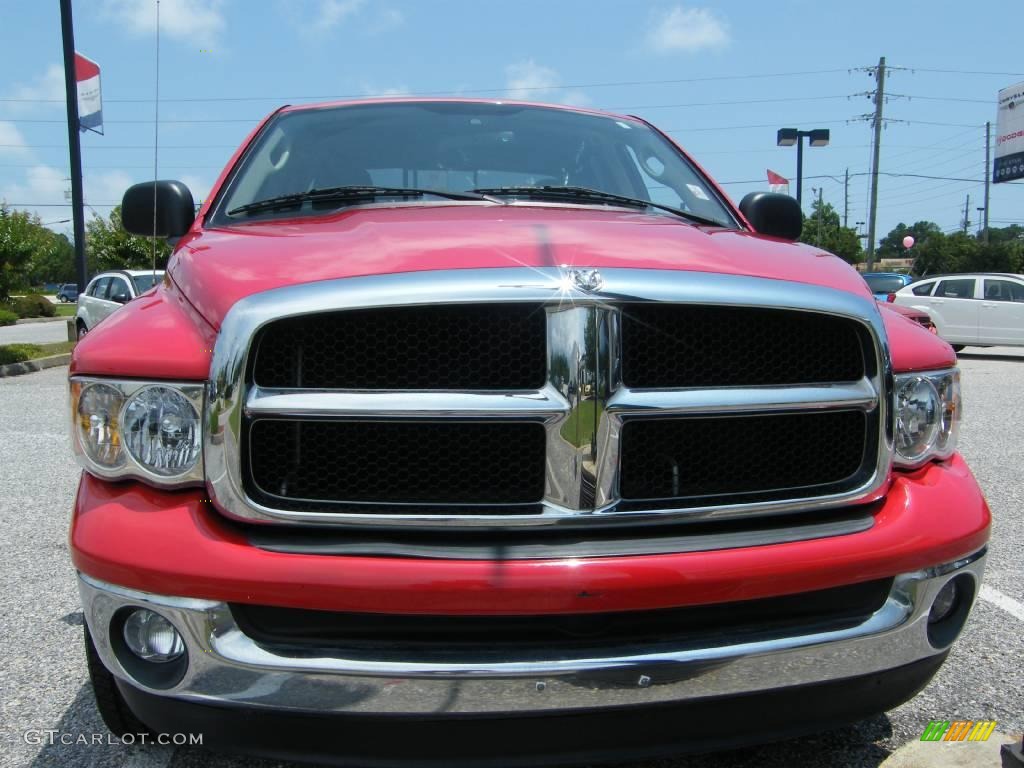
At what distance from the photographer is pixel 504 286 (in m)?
1.73

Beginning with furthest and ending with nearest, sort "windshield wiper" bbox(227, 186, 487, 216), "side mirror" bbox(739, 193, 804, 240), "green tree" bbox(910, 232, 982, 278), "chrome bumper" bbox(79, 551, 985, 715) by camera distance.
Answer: "green tree" bbox(910, 232, 982, 278), "side mirror" bbox(739, 193, 804, 240), "windshield wiper" bbox(227, 186, 487, 216), "chrome bumper" bbox(79, 551, 985, 715)

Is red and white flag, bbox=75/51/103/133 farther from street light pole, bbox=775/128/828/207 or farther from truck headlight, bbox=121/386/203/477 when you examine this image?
street light pole, bbox=775/128/828/207

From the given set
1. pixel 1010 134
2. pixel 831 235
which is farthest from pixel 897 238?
pixel 1010 134

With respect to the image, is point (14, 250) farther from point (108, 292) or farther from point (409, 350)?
point (409, 350)

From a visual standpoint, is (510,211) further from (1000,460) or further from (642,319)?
(1000,460)

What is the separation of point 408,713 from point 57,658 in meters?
1.90

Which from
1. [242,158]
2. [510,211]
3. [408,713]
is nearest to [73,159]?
[242,158]

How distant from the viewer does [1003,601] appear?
3.60m

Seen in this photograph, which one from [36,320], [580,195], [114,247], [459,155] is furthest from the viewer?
[114,247]

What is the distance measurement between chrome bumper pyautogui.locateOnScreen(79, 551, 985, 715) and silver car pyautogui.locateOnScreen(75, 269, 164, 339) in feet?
46.5

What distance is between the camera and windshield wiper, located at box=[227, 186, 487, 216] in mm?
2795

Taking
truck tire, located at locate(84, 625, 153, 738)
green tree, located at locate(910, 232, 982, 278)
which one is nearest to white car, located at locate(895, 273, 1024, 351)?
truck tire, located at locate(84, 625, 153, 738)

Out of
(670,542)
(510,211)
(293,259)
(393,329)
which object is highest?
(510,211)

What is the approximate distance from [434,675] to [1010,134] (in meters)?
54.0
